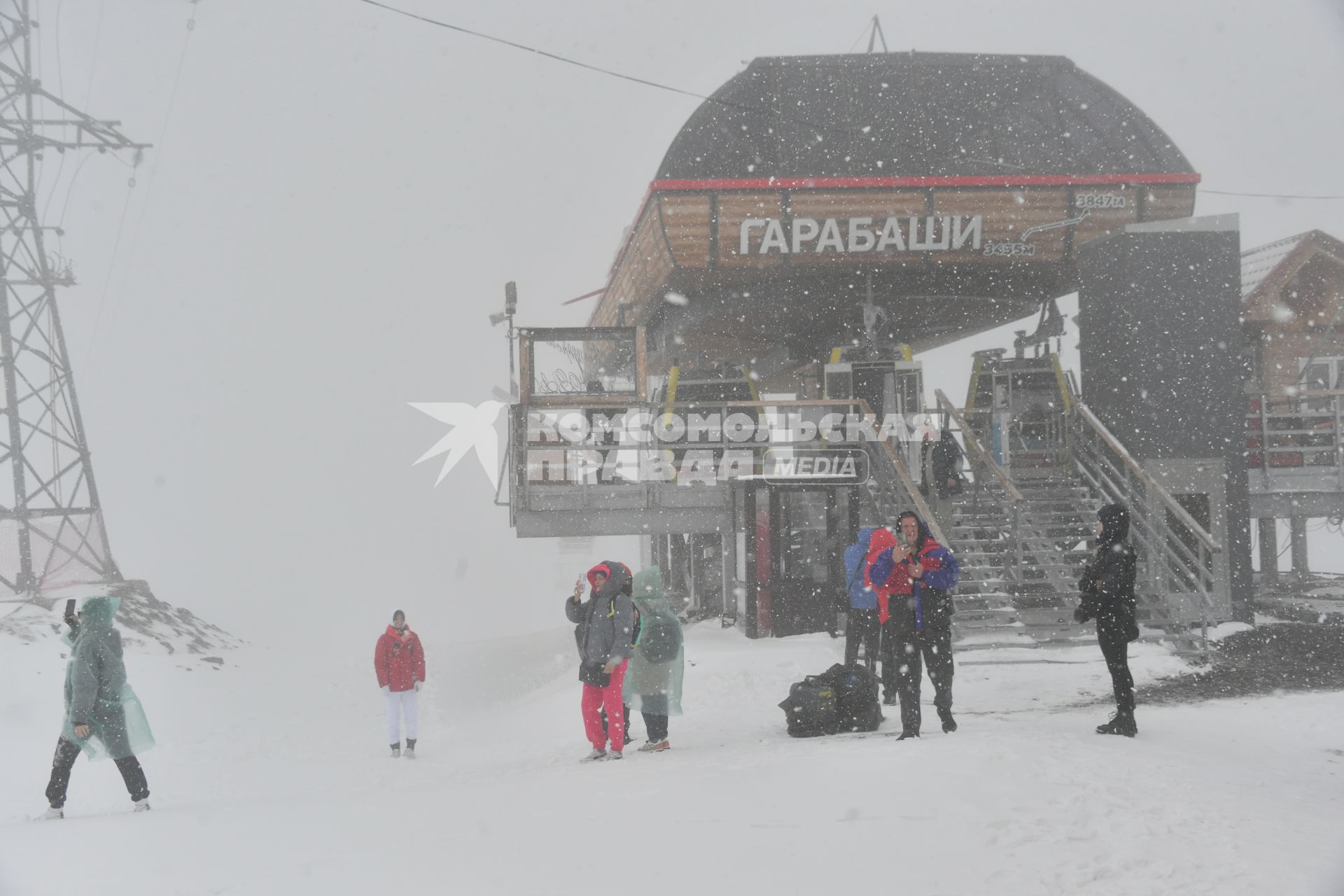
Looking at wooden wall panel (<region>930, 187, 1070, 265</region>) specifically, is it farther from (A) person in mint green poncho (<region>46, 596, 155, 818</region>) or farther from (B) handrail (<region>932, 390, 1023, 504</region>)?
(A) person in mint green poncho (<region>46, 596, 155, 818</region>)

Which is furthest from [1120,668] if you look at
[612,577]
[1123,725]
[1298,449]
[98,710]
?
[1298,449]

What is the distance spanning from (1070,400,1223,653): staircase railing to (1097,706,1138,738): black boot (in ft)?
14.5

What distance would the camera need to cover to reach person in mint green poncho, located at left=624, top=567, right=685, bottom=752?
8578 mm

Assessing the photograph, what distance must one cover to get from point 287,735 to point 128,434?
7783 cm

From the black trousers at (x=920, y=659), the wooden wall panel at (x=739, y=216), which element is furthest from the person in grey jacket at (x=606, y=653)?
the wooden wall panel at (x=739, y=216)

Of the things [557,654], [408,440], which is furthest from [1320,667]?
[408,440]

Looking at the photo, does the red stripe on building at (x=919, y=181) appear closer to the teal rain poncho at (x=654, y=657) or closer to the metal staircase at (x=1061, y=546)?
the metal staircase at (x=1061, y=546)

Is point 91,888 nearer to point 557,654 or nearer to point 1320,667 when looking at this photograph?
point 1320,667

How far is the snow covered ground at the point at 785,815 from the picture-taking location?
4520 millimetres

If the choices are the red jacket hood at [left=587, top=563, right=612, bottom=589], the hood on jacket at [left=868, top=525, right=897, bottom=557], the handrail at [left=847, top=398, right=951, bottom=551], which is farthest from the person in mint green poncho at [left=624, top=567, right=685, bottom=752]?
the handrail at [left=847, top=398, right=951, bottom=551]

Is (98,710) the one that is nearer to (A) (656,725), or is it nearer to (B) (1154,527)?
(A) (656,725)

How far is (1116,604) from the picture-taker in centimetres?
690

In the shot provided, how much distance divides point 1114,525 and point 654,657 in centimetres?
386

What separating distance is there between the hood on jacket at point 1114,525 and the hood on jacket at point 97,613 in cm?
687
